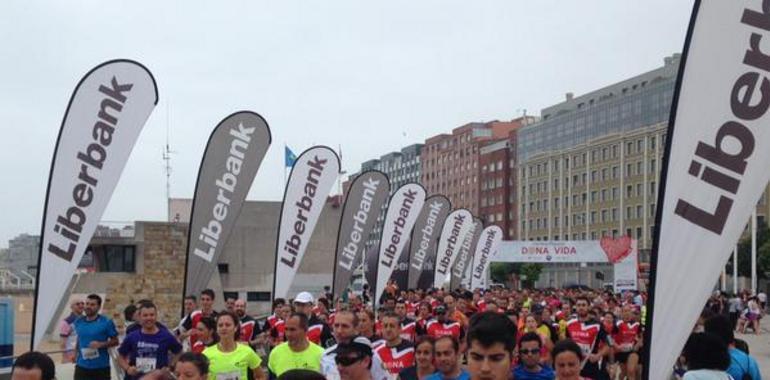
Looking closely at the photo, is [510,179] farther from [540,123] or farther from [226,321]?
[226,321]

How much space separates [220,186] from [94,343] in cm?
511

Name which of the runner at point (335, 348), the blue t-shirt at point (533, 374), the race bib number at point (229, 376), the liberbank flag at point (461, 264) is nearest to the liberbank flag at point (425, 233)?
the liberbank flag at point (461, 264)

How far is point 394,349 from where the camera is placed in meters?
9.23

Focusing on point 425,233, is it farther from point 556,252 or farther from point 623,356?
point 556,252

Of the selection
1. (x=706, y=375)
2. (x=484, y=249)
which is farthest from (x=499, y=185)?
(x=706, y=375)

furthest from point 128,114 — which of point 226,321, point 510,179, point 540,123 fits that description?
point 510,179

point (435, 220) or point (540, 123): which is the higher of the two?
point (540, 123)

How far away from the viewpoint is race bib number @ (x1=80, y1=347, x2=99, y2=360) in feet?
37.7

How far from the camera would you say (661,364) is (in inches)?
250

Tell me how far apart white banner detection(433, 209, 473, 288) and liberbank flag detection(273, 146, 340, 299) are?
12.9m

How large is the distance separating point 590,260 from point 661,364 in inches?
1812

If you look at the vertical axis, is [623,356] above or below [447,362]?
below

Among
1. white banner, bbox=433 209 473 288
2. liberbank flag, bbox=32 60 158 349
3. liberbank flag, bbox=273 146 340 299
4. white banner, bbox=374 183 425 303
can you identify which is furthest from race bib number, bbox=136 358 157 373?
white banner, bbox=433 209 473 288

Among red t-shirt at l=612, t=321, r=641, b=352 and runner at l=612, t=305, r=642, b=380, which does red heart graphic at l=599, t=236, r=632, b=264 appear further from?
red t-shirt at l=612, t=321, r=641, b=352
